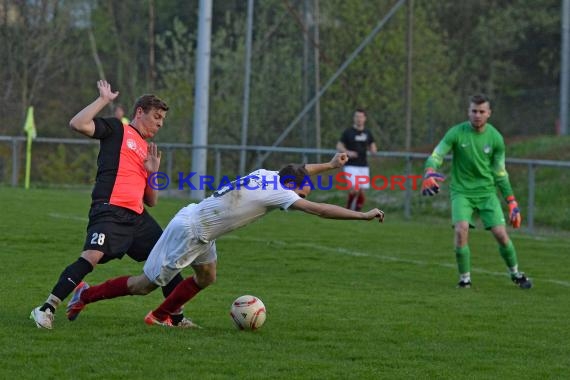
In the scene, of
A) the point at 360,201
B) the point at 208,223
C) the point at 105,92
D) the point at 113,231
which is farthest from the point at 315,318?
the point at 360,201

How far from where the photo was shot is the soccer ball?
807 centimetres

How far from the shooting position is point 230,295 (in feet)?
33.4

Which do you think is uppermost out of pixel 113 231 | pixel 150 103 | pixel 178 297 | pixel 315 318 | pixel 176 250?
pixel 150 103

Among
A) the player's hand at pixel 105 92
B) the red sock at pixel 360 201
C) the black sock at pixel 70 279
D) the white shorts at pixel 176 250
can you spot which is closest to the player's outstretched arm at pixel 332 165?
the white shorts at pixel 176 250

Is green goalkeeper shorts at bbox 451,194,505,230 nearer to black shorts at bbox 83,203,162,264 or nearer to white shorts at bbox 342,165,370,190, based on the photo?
black shorts at bbox 83,203,162,264

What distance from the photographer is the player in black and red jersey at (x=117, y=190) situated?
7.99m

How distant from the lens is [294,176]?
7.64m

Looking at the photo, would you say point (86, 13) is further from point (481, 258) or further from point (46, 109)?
point (481, 258)

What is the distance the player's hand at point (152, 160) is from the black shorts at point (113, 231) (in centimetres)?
34

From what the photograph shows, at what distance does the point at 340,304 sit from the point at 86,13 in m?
41.9

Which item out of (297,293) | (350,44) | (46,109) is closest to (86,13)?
(46,109)

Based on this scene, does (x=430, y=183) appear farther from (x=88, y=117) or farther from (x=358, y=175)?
(x=358, y=175)

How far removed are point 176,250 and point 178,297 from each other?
452 millimetres

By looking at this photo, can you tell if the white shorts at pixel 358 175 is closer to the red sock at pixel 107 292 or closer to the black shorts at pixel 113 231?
the black shorts at pixel 113 231
